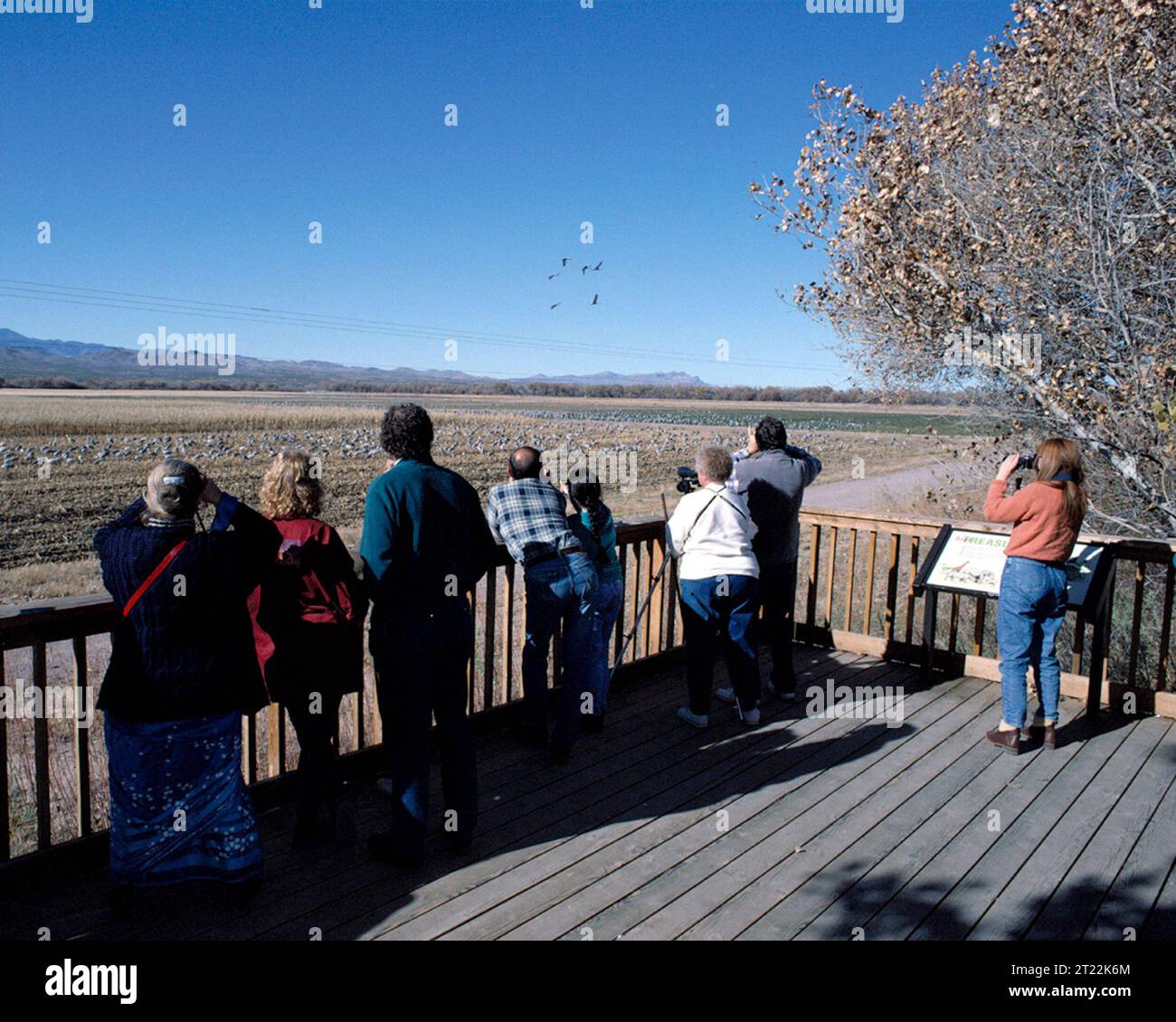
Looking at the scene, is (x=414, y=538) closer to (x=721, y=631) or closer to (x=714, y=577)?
(x=714, y=577)

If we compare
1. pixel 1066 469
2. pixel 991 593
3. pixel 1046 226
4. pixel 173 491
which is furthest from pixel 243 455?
pixel 1066 469

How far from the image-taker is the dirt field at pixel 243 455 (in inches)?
549

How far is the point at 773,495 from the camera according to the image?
16.9ft

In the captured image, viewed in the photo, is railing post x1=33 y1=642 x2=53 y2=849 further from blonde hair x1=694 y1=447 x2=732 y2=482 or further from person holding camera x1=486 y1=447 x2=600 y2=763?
blonde hair x1=694 y1=447 x2=732 y2=482

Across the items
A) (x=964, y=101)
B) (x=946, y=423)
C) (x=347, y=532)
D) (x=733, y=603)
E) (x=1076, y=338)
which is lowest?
(x=347, y=532)

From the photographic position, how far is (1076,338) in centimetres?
835

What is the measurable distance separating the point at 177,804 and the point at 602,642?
85.9 inches

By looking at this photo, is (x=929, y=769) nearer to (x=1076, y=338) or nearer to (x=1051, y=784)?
(x=1051, y=784)

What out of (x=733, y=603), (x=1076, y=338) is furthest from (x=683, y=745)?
(x=1076, y=338)

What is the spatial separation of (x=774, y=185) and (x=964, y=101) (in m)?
2.42

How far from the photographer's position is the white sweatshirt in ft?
15.2

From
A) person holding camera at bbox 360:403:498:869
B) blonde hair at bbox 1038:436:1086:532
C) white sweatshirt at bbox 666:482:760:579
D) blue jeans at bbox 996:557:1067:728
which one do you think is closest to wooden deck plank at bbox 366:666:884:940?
person holding camera at bbox 360:403:498:869
